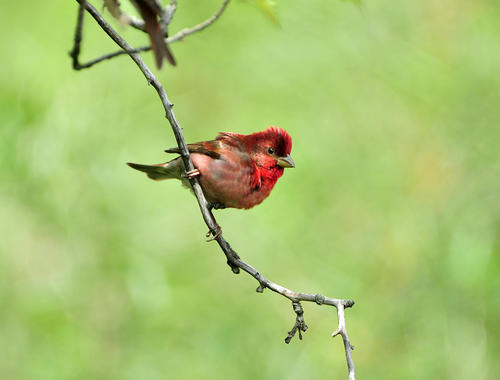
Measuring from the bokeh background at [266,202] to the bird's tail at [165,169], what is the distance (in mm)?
1614

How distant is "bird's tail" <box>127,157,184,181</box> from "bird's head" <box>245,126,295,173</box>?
41cm

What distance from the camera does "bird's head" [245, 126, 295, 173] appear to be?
402 centimetres

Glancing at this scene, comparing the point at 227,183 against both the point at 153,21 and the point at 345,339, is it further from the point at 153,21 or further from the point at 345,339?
the point at 153,21

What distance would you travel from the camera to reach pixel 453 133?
6.96 metres

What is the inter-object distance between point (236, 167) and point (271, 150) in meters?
0.34

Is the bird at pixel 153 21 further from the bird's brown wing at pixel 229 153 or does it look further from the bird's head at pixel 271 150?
the bird's head at pixel 271 150

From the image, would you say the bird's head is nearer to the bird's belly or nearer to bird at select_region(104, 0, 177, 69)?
the bird's belly

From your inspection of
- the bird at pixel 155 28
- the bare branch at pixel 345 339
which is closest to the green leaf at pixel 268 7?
the bird at pixel 155 28

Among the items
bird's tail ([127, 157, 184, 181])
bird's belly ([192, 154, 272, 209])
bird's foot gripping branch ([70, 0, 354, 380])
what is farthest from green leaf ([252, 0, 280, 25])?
bird's tail ([127, 157, 184, 181])

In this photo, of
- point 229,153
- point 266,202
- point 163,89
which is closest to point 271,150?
point 229,153

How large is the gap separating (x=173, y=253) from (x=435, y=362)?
236cm

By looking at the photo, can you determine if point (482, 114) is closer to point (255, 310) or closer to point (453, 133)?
point (453, 133)

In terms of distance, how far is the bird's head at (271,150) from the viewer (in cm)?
402

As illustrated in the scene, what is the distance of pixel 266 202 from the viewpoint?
22.3 feet
